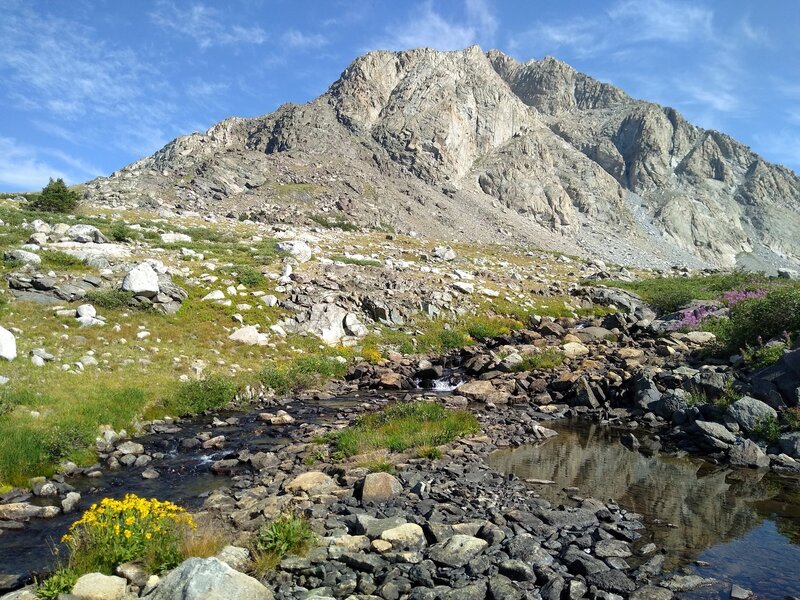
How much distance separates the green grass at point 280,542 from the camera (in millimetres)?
7862

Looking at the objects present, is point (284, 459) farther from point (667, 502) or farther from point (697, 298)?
point (697, 298)

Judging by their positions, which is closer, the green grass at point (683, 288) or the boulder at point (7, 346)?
the boulder at point (7, 346)

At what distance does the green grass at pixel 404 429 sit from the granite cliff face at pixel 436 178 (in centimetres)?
7770

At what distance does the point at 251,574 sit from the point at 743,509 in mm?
10530

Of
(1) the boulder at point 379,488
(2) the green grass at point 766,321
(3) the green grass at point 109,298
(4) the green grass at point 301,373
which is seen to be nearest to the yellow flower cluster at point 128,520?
(1) the boulder at point 379,488

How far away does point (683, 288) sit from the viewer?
154 feet

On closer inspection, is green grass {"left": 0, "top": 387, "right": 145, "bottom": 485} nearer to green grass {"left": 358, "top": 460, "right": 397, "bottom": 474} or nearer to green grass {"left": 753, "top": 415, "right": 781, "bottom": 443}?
green grass {"left": 358, "top": 460, "right": 397, "bottom": 474}

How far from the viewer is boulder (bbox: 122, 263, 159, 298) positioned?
77.2 feet

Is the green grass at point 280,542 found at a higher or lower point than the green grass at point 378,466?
lower

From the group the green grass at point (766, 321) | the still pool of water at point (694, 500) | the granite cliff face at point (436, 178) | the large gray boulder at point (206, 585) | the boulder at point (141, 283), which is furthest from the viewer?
the granite cliff face at point (436, 178)

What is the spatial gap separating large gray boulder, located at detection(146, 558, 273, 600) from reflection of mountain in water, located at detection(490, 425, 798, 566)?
7.12m

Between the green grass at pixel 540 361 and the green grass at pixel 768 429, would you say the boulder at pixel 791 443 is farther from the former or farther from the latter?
the green grass at pixel 540 361

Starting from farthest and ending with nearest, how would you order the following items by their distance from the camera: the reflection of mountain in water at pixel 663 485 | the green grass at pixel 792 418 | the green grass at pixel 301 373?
the green grass at pixel 301 373 < the green grass at pixel 792 418 < the reflection of mountain in water at pixel 663 485

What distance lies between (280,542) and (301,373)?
1431cm
